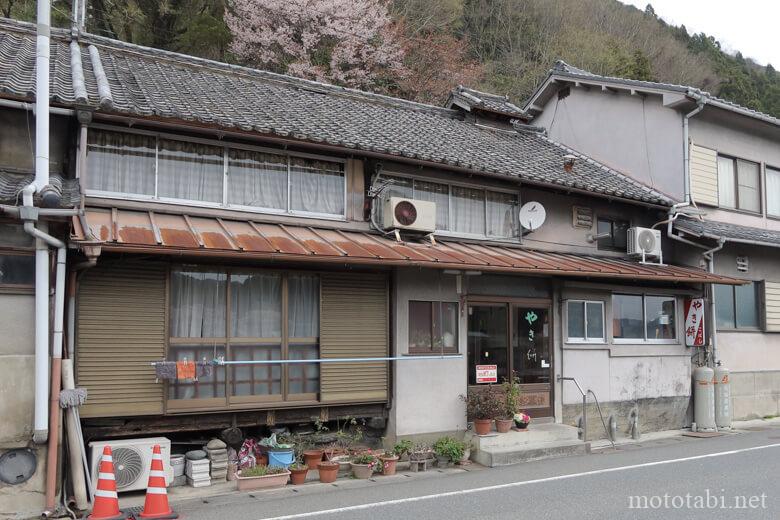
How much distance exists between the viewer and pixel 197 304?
980 cm

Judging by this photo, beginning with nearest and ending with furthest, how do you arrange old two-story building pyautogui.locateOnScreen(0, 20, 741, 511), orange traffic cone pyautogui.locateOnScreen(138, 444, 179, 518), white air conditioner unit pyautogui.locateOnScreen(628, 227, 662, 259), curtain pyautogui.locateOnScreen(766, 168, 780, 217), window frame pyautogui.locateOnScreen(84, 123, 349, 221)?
orange traffic cone pyautogui.locateOnScreen(138, 444, 179, 518) → old two-story building pyautogui.locateOnScreen(0, 20, 741, 511) → window frame pyautogui.locateOnScreen(84, 123, 349, 221) → white air conditioner unit pyautogui.locateOnScreen(628, 227, 662, 259) → curtain pyautogui.locateOnScreen(766, 168, 780, 217)

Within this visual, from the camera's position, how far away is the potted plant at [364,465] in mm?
10016

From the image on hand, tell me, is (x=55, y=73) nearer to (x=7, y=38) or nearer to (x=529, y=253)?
(x=7, y=38)

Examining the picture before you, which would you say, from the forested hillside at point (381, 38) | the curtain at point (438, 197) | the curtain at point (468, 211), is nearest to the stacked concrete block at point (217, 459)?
the curtain at point (438, 197)

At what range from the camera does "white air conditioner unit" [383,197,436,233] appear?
1159 centimetres

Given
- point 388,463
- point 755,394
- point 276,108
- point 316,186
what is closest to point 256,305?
point 316,186

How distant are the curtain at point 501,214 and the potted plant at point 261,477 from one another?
6.60 m

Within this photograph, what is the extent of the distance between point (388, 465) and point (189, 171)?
18.7 ft

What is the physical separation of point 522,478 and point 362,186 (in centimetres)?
576

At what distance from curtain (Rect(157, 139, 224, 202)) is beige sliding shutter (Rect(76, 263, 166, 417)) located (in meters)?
1.52

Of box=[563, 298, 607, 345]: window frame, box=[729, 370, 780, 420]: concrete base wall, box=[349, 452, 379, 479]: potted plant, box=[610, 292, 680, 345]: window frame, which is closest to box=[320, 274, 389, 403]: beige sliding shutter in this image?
box=[349, 452, 379, 479]: potted plant

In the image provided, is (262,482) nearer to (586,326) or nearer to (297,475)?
(297,475)

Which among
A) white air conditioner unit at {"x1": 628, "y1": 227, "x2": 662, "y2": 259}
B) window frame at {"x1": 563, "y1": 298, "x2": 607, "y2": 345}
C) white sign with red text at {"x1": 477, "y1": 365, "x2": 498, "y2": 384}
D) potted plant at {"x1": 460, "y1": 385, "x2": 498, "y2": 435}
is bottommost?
potted plant at {"x1": 460, "y1": 385, "x2": 498, "y2": 435}

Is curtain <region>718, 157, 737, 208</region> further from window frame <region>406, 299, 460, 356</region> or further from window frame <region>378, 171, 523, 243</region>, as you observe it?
window frame <region>406, 299, 460, 356</region>
